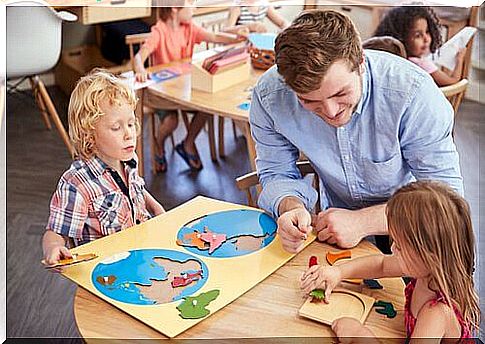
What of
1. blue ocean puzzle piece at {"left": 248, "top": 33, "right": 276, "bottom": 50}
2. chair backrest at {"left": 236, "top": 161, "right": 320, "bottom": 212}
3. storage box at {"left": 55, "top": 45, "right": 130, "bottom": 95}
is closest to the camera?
chair backrest at {"left": 236, "top": 161, "right": 320, "bottom": 212}

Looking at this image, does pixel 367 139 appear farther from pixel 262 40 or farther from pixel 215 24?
pixel 215 24

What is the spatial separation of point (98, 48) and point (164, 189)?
47.9 inches

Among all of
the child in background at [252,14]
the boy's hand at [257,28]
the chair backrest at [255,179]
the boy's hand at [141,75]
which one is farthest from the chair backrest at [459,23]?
the chair backrest at [255,179]

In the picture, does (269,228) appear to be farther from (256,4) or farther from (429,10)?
(256,4)

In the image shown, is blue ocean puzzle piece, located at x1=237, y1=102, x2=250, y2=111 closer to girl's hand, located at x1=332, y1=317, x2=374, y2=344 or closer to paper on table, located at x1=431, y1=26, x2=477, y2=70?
paper on table, located at x1=431, y1=26, x2=477, y2=70

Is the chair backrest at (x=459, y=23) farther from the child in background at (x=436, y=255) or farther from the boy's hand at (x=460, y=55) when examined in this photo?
the child in background at (x=436, y=255)

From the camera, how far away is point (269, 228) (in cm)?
103

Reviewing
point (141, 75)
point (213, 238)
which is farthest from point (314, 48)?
point (141, 75)

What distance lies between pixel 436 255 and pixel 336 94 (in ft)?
0.87

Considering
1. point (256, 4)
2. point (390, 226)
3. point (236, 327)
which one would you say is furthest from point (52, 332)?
point (256, 4)

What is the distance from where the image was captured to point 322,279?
34.1 inches

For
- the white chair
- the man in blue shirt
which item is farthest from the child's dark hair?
the man in blue shirt

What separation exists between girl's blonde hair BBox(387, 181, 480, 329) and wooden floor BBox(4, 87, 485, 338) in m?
0.80

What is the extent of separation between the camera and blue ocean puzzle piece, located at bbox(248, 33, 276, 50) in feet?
7.02
